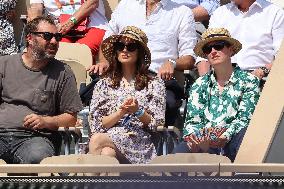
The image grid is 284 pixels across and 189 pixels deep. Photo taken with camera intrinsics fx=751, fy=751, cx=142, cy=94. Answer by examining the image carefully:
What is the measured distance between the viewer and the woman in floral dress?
17.4 feet

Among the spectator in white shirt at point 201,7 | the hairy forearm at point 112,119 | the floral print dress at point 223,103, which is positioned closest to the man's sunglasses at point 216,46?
the floral print dress at point 223,103

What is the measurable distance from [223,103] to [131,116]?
67 cm

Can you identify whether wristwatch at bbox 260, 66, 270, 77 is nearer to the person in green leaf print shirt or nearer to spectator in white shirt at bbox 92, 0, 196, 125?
the person in green leaf print shirt

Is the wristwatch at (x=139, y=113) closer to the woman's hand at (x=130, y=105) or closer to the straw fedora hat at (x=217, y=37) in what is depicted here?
the woman's hand at (x=130, y=105)

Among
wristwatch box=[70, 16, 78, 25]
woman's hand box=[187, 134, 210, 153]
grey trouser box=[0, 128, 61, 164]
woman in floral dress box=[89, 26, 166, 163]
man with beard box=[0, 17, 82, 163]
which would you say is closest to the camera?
woman's hand box=[187, 134, 210, 153]

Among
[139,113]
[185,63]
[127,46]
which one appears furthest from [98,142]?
[185,63]

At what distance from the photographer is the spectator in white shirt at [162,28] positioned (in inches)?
259

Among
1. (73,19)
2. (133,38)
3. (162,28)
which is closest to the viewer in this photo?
(133,38)

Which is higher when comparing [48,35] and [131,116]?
[48,35]

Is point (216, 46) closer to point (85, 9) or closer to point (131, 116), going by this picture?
point (131, 116)

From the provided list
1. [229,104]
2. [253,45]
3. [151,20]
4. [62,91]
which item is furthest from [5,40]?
[229,104]

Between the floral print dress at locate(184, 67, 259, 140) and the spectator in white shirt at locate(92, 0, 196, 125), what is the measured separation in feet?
2.86

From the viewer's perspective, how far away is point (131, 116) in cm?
542

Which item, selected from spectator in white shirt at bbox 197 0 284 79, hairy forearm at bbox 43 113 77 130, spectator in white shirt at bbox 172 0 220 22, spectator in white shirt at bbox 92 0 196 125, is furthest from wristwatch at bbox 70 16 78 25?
hairy forearm at bbox 43 113 77 130
